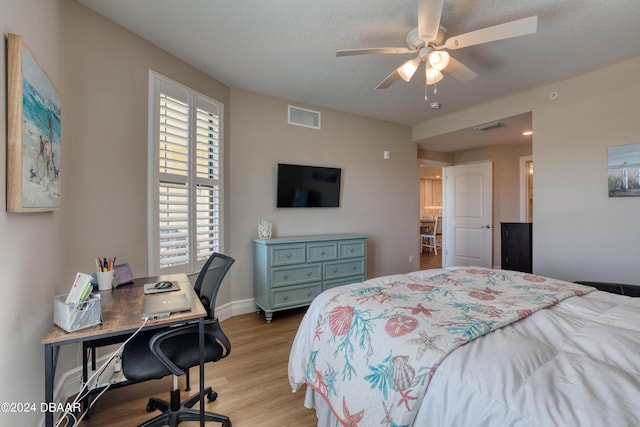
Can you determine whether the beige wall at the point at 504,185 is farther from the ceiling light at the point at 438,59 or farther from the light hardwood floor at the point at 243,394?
the light hardwood floor at the point at 243,394

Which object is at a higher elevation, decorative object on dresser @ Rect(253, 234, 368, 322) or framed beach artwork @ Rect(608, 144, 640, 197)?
framed beach artwork @ Rect(608, 144, 640, 197)

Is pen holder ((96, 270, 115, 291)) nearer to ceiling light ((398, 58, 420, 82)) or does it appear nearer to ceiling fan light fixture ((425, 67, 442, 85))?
ceiling light ((398, 58, 420, 82))

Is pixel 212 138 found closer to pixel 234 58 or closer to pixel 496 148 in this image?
pixel 234 58

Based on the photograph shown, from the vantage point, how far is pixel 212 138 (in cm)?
309

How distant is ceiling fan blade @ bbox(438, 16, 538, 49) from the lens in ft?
5.40

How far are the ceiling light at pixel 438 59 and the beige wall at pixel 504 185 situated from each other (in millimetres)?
3979

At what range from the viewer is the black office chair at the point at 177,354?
1380 millimetres

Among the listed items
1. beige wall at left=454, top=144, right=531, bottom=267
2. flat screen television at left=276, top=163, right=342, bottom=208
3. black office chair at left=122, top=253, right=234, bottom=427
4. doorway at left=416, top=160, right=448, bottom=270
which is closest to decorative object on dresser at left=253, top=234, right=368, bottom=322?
flat screen television at left=276, top=163, right=342, bottom=208

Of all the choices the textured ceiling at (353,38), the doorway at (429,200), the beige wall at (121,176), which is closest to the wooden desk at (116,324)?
the beige wall at (121,176)

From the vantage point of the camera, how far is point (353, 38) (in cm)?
235

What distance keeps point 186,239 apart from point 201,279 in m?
0.88

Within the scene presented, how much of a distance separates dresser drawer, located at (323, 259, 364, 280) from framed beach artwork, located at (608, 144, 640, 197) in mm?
2696

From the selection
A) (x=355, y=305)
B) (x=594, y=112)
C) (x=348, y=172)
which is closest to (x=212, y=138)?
(x=348, y=172)

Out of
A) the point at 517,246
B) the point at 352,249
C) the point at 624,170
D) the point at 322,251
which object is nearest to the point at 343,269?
the point at 352,249
